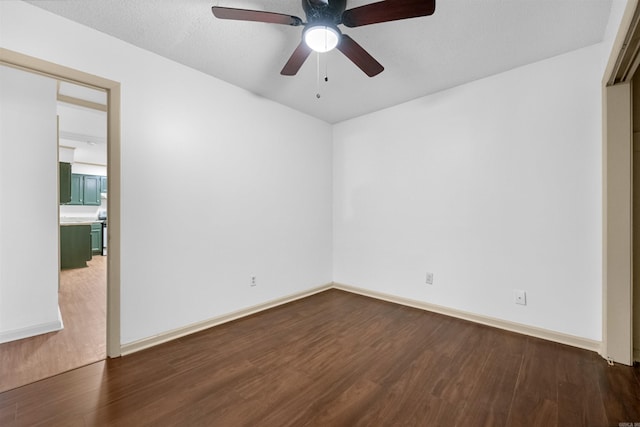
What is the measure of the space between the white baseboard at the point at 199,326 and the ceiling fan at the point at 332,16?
98.2 inches

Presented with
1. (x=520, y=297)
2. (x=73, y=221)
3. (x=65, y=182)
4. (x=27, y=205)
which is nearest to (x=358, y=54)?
(x=520, y=297)

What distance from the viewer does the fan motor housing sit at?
1.60 metres

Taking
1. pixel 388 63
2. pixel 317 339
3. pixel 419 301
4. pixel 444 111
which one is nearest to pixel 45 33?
pixel 388 63

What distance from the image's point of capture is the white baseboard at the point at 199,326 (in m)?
2.24

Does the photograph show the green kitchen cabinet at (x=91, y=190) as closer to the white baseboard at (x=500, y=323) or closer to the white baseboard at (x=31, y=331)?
the white baseboard at (x=31, y=331)

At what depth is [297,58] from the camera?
1969 mm

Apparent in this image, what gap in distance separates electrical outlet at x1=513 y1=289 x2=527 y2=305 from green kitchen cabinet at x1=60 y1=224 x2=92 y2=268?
7.05 metres

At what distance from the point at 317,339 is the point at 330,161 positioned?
2.60m

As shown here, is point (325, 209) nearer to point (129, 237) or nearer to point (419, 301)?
point (419, 301)

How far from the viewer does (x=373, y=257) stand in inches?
146

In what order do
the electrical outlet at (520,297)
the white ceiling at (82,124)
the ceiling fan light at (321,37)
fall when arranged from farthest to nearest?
the white ceiling at (82,124), the electrical outlet at (520,297), the ceiling fan light at (321,37)

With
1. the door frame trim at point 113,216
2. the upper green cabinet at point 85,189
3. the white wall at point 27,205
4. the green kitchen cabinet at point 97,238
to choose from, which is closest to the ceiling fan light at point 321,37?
the door frame trim at point 113,216

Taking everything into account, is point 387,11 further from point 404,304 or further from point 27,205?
point 27,205

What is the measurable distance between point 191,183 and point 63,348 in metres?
1.73
